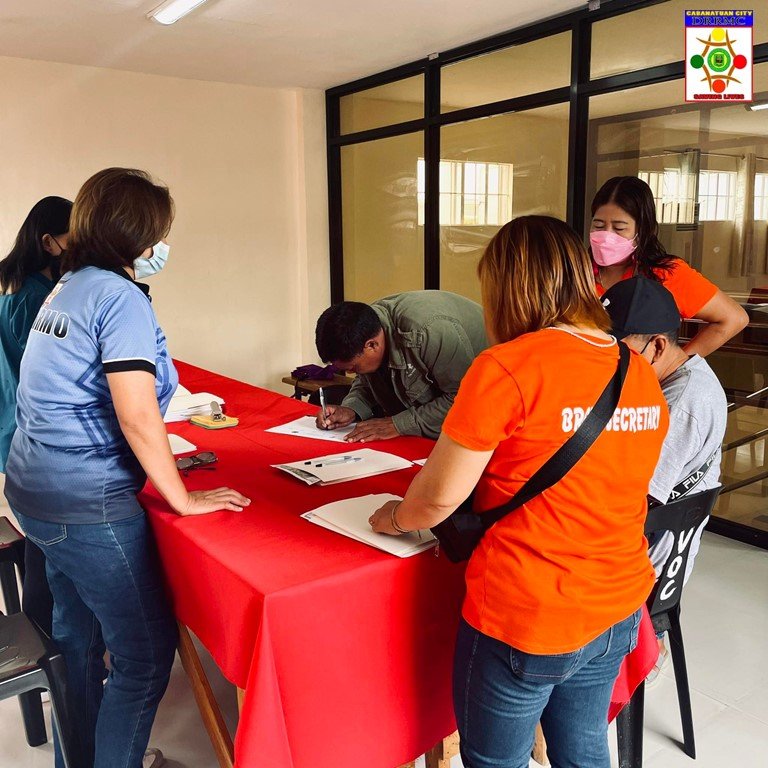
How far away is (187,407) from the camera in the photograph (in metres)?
2.59

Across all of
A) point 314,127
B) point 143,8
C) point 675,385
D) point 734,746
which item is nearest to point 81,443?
point 675,385

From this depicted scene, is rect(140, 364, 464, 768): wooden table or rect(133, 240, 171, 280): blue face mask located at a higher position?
A: rect(133, 240, 171, 280): blue face mask

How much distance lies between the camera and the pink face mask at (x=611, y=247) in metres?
2.62

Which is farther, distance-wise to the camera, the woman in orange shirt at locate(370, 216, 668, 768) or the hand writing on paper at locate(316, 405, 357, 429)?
the hand writing on paper at locate(316, 405, 357, 429)

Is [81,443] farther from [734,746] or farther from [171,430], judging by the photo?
[734,746]

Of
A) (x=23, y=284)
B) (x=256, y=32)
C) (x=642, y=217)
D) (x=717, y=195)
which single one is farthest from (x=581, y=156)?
(x=23, y=284)

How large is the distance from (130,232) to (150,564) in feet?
2.36

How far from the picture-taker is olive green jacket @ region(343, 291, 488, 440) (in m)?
2.24

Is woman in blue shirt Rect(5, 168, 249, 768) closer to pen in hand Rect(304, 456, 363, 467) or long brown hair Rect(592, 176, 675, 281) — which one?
pen in hand Rect(304, 456, 363, 467)

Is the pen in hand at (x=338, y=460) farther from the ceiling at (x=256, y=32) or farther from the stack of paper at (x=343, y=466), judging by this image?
the ceiling at (x=256, y=32)

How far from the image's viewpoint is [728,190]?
331 cm

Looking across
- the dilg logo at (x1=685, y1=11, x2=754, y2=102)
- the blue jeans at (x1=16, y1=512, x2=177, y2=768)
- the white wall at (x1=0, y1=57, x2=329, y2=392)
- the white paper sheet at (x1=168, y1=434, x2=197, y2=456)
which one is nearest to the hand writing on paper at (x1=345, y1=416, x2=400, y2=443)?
the white paper sheet at (x1=168, y1=434, x2=197, y2=456)

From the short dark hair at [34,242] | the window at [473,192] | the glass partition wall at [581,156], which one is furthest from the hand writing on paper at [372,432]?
the window at [473,192]

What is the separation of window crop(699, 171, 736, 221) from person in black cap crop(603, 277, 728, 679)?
1.89m
